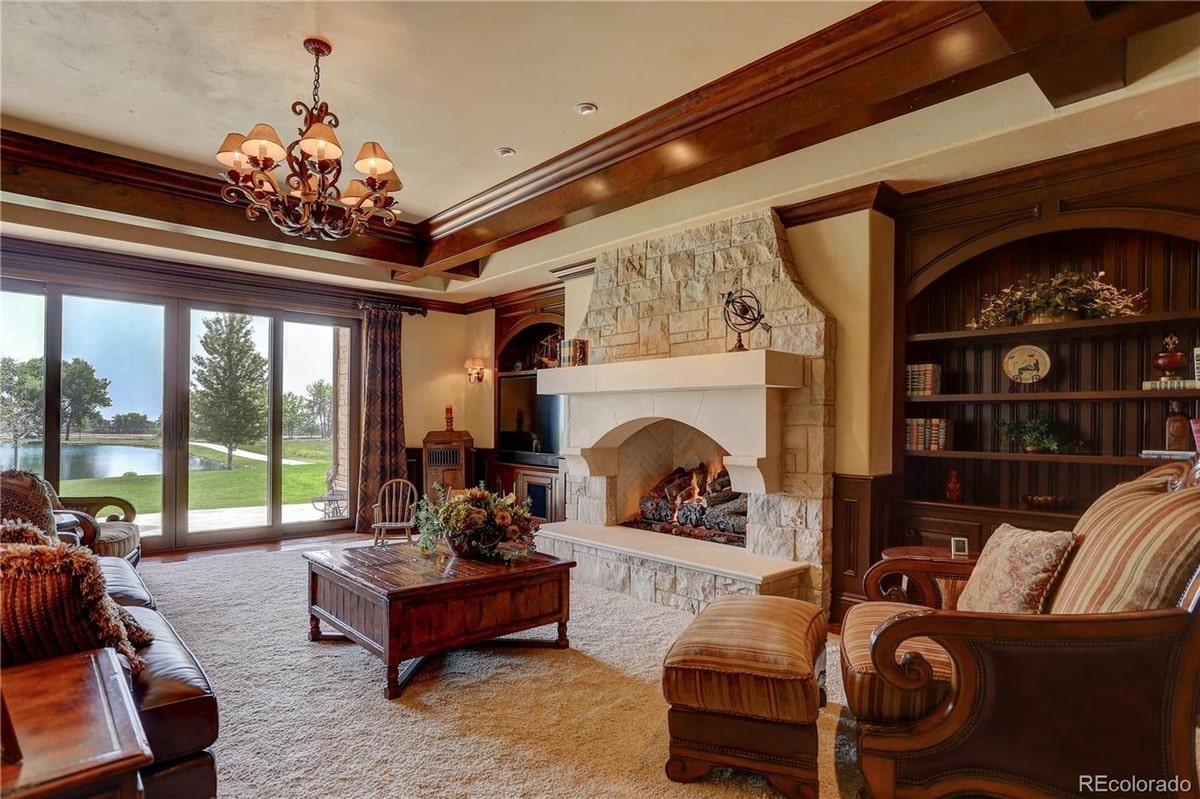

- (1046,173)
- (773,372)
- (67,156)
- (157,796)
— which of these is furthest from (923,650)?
(67,156)

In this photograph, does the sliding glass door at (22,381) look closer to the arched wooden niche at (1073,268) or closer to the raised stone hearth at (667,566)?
the raised stone hearth at (667,566)

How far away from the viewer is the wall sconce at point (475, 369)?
7730mm

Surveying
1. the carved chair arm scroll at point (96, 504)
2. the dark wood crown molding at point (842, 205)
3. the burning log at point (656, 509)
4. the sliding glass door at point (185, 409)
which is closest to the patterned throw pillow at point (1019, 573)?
the dark wood crown molding at point (842, 205)

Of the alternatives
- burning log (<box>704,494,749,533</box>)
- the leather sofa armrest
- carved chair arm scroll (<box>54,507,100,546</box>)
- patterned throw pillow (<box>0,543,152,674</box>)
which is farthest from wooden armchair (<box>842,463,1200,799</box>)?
carved chair arm scroll (<box>54,507,100,546</box>)

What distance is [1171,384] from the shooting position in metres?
3.25

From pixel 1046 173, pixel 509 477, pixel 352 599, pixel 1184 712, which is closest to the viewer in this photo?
pixel 1184 712

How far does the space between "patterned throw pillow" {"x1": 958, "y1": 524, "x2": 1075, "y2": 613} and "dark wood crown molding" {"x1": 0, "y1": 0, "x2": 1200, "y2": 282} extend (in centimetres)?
178

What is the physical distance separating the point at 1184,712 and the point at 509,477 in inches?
241

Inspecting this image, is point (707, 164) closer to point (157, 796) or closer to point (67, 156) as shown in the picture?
point (157, 796)

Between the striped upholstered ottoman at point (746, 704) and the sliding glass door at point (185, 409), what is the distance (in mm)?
5660

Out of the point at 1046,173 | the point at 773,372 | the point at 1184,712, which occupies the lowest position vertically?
the point at 1184,712

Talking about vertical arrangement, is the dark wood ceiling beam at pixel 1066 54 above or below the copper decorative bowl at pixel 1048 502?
above

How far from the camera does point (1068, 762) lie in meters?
1.89

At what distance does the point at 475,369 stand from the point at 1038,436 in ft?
18.6
